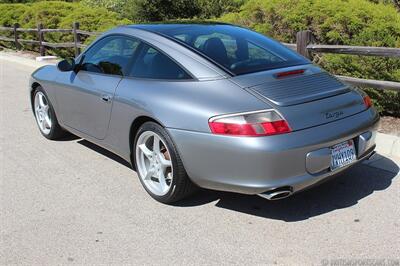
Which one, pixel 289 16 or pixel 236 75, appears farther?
pixel 289 16

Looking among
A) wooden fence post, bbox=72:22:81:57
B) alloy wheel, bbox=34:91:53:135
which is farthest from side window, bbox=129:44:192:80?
wooden fence post, bbox=72:22:81:57

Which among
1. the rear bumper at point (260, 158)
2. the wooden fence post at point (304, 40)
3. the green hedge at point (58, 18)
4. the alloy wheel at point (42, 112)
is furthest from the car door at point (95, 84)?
the green hedge at point (58, 18)

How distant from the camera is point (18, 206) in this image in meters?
4.34

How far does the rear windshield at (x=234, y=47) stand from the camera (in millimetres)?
4180

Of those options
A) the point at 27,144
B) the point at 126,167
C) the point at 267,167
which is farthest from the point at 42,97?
the point at 267,167

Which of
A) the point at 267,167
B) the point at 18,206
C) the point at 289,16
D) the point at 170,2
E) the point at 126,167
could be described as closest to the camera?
the point at 267,167

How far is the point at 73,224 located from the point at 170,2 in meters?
13.0

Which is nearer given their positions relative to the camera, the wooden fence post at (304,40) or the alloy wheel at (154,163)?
the alloy wheel at (154,163)

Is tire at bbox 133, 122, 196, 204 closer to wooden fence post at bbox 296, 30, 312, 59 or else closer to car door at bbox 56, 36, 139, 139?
car door at bbox 56, 36, 139, 139

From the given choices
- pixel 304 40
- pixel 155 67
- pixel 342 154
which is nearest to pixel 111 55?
pixel 155 67

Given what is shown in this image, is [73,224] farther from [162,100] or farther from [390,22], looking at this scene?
[390,22]

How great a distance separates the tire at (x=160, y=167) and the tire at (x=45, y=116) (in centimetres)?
194

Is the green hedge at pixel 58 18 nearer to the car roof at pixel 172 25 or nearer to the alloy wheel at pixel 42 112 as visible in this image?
the alloy wheel at pixel 42 112

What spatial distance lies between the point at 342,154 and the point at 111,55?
245cm
